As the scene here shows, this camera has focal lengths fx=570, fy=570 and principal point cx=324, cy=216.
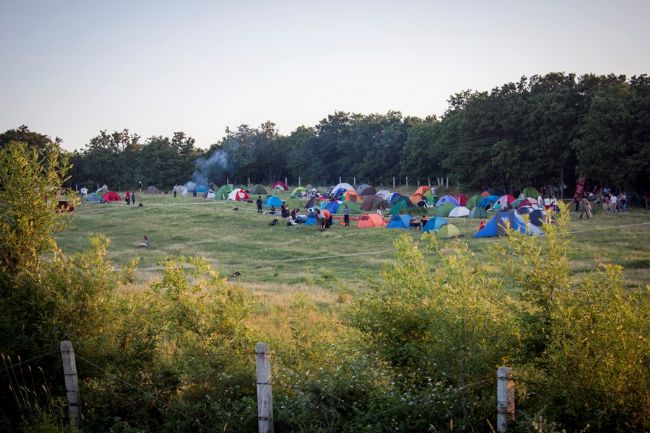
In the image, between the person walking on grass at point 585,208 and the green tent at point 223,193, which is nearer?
the person walking on grass at point 585,208

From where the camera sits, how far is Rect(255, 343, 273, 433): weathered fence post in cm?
594

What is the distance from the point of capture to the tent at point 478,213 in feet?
117

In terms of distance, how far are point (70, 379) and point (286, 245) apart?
832 inches

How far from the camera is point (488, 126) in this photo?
45500mm

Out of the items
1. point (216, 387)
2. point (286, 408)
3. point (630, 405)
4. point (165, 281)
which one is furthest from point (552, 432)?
point (165, 281)

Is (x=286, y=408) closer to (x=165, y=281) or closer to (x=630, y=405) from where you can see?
(x=165, y=281)

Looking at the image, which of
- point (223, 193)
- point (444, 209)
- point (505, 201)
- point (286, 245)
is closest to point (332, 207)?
point (444, 209)

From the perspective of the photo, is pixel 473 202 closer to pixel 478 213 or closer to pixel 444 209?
pixel 444 209

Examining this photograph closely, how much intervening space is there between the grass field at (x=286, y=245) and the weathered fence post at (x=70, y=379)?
616cm

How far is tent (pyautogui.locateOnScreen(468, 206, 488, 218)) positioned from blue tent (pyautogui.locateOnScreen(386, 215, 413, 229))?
6485 millimetres

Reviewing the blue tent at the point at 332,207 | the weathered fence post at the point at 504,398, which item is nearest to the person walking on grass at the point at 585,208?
the blue tent at the point at 332,207

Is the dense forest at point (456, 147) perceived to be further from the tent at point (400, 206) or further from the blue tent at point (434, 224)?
the blue tent at point (434, 224)

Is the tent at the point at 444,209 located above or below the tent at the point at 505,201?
below

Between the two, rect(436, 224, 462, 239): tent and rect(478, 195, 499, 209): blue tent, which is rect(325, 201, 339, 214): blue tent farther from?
rect(436, 224, 462, 239): tent
